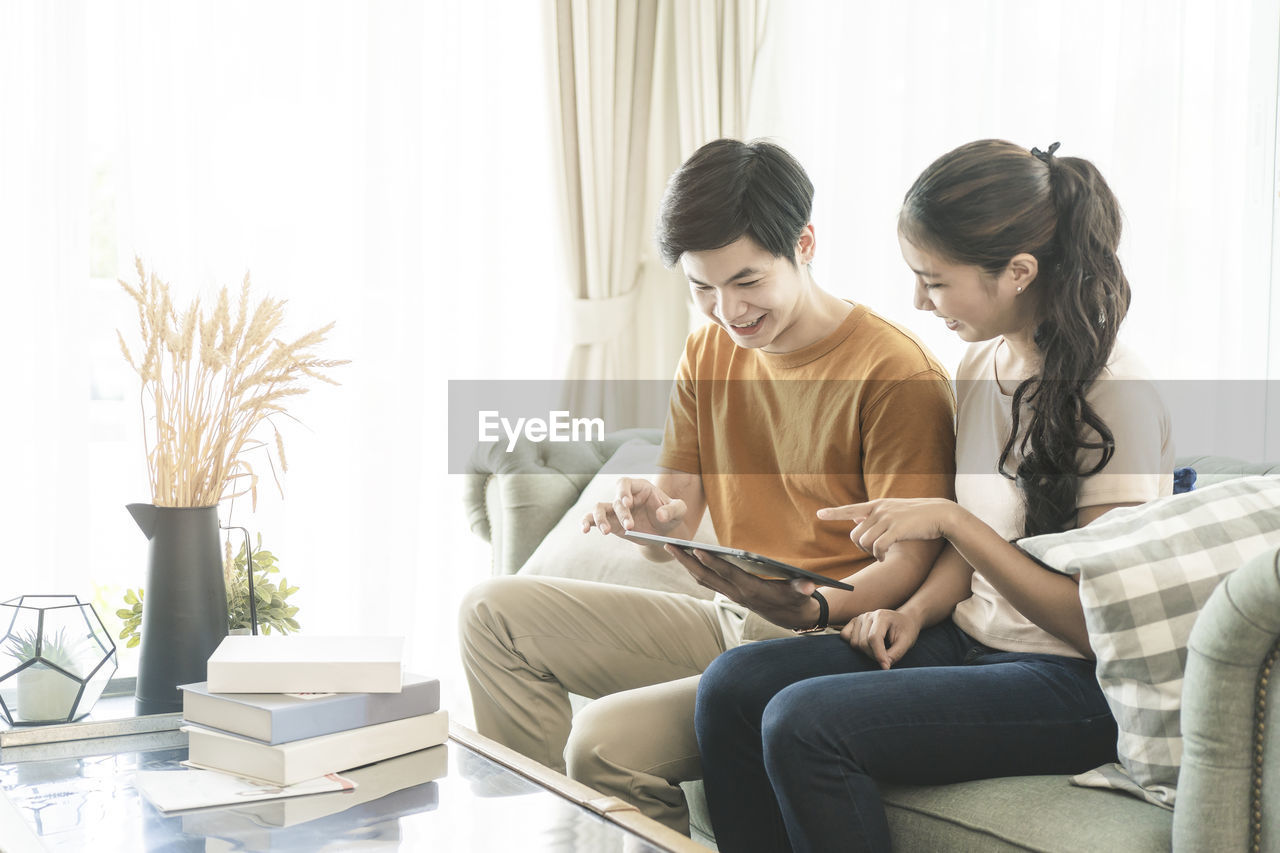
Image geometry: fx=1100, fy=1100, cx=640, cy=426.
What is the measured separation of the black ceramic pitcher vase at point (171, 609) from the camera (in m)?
1.53

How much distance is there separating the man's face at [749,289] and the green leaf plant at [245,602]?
0.80m

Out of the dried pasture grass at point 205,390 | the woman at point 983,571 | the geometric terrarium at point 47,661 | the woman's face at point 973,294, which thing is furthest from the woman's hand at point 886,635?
the geometric terrarium at point 47,661

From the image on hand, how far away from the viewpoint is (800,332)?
1765 mm

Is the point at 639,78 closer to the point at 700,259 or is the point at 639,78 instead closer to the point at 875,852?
the point at 700,259

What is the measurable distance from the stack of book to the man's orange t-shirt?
0.66m

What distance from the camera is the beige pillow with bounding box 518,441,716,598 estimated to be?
2182 millimetres

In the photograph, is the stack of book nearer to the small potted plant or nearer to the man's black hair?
the small potted plant

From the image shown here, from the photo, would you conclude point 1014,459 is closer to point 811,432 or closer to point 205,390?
point 811,432

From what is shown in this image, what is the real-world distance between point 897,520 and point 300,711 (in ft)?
2.42

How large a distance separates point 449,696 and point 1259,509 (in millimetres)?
2504

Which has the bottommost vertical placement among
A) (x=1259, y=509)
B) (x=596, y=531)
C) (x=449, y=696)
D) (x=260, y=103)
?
(x=449, y=696)

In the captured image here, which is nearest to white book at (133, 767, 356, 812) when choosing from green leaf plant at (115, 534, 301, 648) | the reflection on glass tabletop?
the reflection on glass tabletop

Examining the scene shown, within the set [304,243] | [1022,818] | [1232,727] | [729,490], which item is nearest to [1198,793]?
[1232,727]

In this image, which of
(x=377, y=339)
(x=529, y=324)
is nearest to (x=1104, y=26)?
(x=529, y=324)
